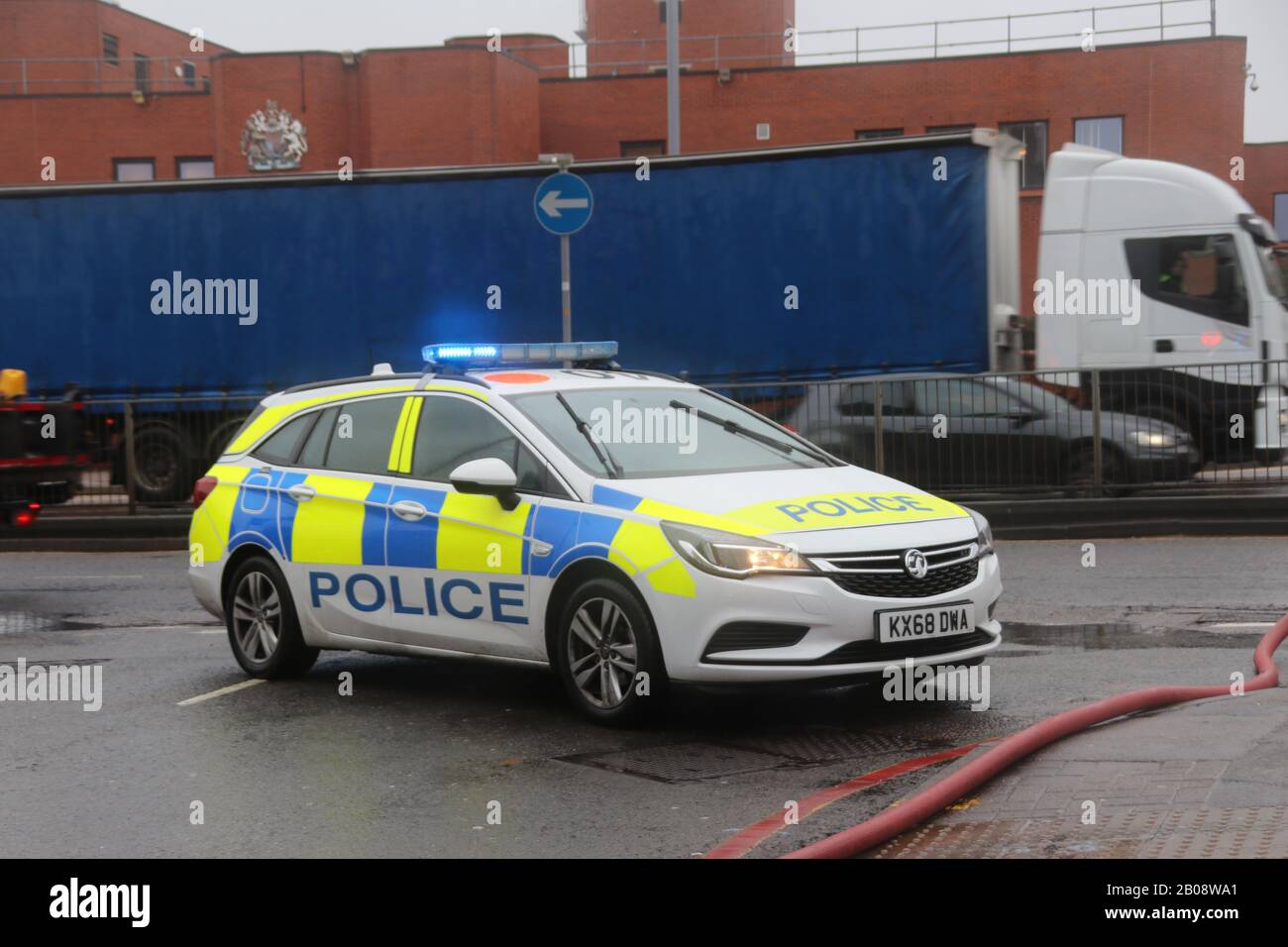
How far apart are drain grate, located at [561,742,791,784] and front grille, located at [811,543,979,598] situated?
0.78 metres

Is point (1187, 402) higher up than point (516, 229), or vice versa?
point (516, 229)

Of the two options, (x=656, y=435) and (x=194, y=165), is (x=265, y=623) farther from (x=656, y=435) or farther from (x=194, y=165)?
(x=194, y=165)

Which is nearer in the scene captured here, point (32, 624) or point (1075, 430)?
point (32, 624)

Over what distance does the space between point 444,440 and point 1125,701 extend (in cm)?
344

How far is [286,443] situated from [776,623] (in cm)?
354

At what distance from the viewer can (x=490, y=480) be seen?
7750mm

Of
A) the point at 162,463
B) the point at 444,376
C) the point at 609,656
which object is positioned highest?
the point at 444,376

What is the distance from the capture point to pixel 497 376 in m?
8.62
